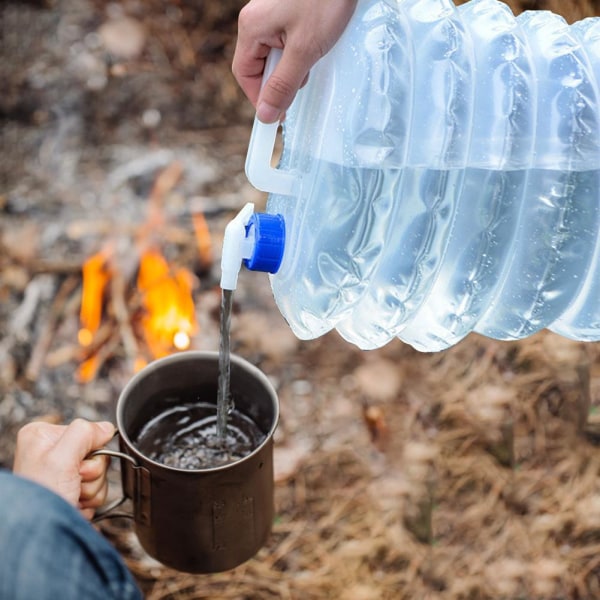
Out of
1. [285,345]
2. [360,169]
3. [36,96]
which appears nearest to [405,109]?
[360,169]

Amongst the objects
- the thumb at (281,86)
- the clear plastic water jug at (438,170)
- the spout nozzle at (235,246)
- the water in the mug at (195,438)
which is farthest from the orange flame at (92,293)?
the thumb at (281,86)

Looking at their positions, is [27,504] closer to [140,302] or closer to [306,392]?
[306,392]

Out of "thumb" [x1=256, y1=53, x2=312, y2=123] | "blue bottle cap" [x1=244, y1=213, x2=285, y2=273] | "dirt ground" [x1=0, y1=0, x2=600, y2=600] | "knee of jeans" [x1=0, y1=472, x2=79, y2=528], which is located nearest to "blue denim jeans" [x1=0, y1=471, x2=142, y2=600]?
"knee of jeans" [x1=0, y1=472, x2=79, y2=528]

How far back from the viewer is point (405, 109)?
3.81ft

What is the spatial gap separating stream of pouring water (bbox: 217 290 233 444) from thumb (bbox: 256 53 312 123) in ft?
0.96

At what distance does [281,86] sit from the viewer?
40.6 inches

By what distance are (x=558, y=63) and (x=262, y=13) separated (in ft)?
1.80

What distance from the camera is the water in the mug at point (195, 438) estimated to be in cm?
137

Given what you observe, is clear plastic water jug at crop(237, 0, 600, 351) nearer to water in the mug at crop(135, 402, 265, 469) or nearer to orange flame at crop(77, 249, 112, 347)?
water in the mug at crop(135, 402, 265, 469)

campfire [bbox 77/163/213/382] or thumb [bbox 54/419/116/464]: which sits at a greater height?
thumb [bbox 54/419/116/464]

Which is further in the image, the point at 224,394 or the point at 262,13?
the point at 224,394

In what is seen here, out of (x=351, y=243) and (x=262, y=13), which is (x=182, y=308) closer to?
(x=351, y=243)

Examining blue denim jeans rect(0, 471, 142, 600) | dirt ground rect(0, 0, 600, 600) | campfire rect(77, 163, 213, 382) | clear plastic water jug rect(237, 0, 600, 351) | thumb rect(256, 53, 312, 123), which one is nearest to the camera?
blue denim jeans rect(0, 471, 142, 600)

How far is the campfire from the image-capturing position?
6.23 ft
